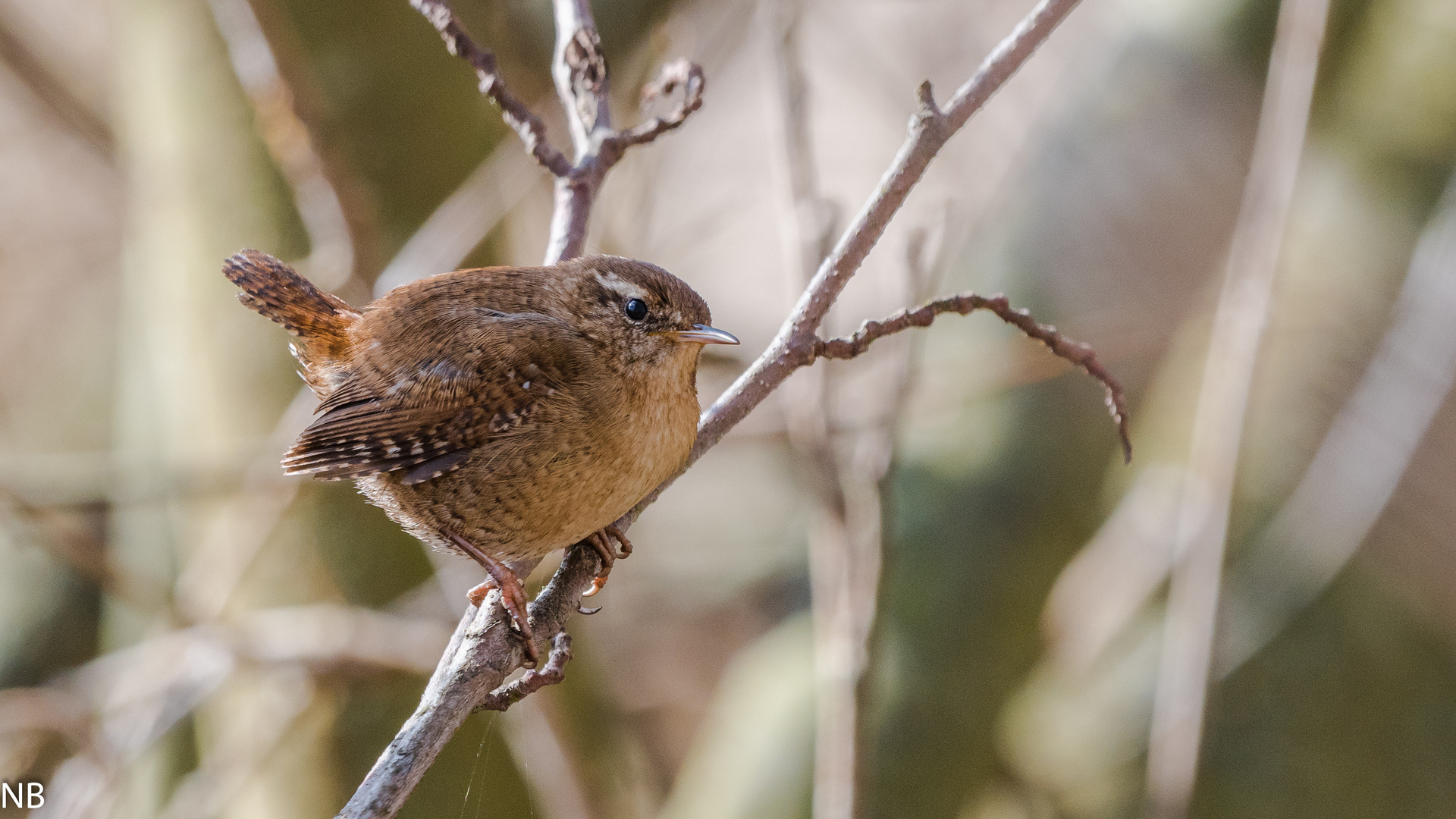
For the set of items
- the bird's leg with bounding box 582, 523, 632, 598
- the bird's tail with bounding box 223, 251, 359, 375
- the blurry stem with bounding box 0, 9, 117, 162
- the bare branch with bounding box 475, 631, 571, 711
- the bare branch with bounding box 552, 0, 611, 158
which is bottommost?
the bare branch with bounding box 475, 631, 571, 711

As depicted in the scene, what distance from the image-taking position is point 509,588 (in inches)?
70.1

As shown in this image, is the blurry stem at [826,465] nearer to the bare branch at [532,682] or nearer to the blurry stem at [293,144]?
the bare branch at [532,682]

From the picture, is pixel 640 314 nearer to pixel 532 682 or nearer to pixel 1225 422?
pixel 532 682

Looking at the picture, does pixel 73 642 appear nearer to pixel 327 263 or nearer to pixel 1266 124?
pixel 327 263

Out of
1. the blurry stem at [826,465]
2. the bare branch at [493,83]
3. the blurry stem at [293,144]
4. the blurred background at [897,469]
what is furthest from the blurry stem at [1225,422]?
the blurry stem at [293,144]

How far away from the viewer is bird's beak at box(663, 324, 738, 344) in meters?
1.99

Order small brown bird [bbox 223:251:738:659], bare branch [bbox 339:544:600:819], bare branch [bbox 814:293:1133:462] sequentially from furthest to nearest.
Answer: small brown bird [bbox 223:251:738:659]
bare branch [bbox 814:293:1133:462]
bare branch [bbox 339:544:600:819]

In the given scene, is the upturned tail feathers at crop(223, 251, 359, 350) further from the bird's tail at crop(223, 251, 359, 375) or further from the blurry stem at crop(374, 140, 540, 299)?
the blurry stem at crop(374, 140, 540, 299)

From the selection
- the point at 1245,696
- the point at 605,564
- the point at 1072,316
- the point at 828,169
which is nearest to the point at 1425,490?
the point at 1245,696

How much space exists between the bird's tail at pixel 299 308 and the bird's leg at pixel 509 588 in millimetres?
533

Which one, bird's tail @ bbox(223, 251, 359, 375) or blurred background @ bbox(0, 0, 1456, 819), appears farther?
blurred background @ bbox(0, 0, 1456, 819)

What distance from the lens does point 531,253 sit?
4504 millimetres

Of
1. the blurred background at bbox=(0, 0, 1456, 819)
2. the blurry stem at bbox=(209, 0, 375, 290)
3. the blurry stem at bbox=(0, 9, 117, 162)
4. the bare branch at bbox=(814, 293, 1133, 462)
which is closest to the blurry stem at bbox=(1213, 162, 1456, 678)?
the blurred background at bbox=(0, 0, 1456, 819)

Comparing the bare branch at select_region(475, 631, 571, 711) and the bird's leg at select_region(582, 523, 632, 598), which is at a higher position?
the bird's leg at select_region(582, 523, 632, 598)
